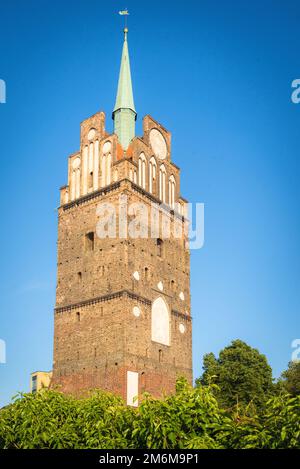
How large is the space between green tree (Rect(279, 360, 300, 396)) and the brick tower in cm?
595

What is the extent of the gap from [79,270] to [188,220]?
723cm

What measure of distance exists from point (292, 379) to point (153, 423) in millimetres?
24015

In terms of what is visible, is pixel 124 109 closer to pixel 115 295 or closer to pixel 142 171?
pixel 142 171

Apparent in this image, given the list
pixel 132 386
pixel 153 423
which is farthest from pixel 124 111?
pixel 153 423

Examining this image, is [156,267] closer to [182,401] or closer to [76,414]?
[76,414]

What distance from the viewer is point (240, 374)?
36562mm

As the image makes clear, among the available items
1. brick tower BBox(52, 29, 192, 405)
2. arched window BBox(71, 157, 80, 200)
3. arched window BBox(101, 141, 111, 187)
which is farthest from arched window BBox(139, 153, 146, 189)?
arched window BBox(71, 157, 80, 200)

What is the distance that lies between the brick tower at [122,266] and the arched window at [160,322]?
0.18ft

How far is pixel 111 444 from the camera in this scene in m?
16.0

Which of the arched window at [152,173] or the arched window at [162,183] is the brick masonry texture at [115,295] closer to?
the arched window at [152,173]

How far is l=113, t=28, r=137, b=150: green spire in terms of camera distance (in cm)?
3544

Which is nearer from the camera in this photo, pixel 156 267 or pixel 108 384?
pixel 108 384
